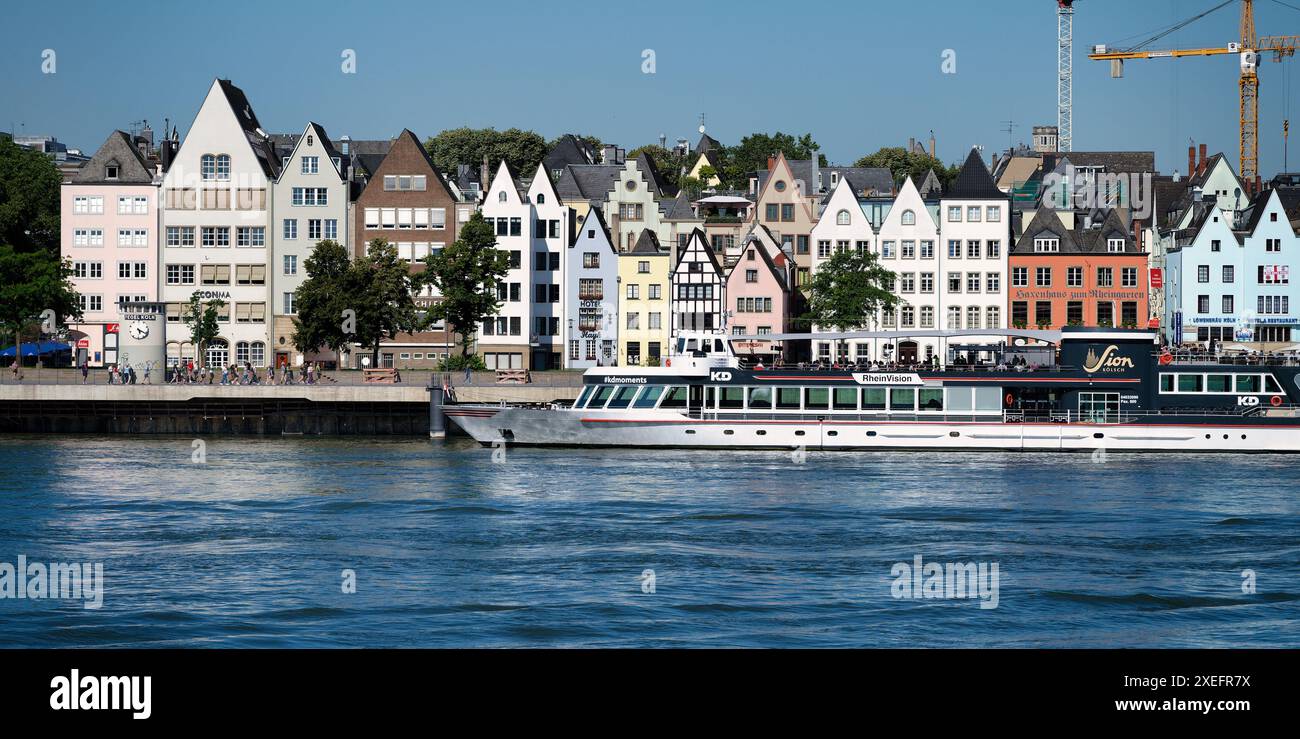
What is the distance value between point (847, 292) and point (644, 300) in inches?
580

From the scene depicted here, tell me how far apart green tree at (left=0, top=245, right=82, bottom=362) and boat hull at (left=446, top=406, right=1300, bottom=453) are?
43379mm

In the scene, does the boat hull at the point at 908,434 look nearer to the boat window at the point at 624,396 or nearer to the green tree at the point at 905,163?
the boat window at the point at 624,396

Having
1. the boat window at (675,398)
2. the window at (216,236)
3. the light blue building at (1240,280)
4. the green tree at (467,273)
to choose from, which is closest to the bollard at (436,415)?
the boat window at (675,398)

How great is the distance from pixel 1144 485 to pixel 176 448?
117ft

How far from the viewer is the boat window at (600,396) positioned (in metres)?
60.3

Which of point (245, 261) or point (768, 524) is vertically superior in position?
point (245, 261)

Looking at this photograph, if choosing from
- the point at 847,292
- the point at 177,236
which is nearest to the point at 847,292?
the point at 847,292

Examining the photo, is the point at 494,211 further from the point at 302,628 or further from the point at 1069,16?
the point at 1069,16

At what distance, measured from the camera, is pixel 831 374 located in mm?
60500

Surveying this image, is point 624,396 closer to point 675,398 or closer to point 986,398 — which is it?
point 675,398

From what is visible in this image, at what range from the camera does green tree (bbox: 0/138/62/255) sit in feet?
338

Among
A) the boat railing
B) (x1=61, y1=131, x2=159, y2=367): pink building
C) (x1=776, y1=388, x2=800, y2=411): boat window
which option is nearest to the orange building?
the boat railing

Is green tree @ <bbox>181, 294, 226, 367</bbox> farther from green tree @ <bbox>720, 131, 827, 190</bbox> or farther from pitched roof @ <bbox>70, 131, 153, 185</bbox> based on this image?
A: green tree @ <bbox>720, 131, 827, 190</bbox>
